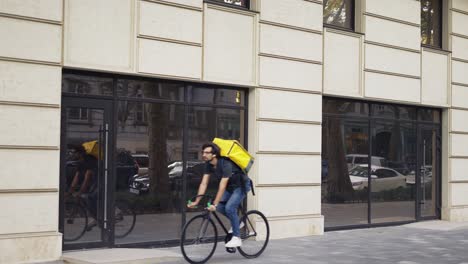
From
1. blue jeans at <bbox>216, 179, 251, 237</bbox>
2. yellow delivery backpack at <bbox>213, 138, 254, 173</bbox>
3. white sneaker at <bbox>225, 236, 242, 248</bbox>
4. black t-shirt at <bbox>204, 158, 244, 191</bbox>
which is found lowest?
white sneaker at <bbox>225, 236, 242, 248</bbox>

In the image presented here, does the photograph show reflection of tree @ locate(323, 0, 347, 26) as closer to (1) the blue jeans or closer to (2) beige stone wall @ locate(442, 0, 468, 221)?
(2) beige stone wall @ locate(442, 0, 468, 221)

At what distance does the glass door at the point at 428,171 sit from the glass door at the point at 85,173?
8.55 meters

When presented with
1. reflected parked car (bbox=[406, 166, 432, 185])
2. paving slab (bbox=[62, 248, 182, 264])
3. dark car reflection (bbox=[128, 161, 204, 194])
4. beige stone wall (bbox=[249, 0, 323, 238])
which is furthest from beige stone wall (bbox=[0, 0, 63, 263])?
reflected parked car (bbox=[406, 166, 432, 185])

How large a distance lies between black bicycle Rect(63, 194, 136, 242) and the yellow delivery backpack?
6.66ft

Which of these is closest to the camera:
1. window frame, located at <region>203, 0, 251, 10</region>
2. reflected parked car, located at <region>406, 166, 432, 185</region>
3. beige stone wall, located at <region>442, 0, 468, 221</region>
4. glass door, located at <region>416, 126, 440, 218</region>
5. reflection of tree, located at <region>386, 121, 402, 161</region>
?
window frame, located at <region>203, 0, 251, 10</region>

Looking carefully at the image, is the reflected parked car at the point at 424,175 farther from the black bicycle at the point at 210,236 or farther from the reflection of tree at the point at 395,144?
the black bicycle at the point at 210,236

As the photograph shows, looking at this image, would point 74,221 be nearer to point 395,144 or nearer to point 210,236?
point 210,236

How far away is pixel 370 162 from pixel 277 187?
3063mm

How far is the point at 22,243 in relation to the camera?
31.4 feet

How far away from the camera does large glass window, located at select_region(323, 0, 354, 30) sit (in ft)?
46.9

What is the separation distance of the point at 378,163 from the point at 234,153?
6126 mm

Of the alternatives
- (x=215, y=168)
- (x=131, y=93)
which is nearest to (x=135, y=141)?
(x=131, y=93)

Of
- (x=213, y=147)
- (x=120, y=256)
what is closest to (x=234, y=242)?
(x=213, y=147)

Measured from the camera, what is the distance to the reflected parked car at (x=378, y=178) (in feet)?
48.5
